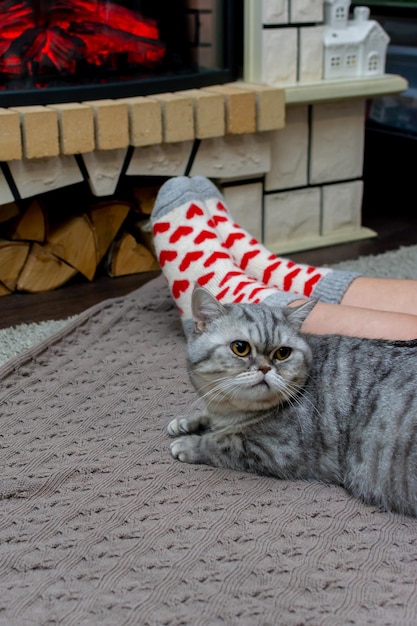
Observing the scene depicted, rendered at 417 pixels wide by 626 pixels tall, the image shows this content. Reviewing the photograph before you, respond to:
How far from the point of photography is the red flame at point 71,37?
6.83 ft

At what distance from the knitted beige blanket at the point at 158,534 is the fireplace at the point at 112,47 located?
0.84 m

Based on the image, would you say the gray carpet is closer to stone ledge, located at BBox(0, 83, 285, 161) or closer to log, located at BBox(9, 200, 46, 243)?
log, located at BBox(9, 200, 46, 243)

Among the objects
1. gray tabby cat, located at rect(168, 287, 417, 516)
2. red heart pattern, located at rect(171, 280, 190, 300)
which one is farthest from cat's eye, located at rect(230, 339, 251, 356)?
red heart pattern, located at rect(171, 280, 190, 300)

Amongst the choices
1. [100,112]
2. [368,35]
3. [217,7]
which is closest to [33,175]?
[100,112]

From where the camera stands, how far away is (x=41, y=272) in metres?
2.22

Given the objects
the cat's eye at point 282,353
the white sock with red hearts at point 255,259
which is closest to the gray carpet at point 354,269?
the white sock with red hearts at point 255,259

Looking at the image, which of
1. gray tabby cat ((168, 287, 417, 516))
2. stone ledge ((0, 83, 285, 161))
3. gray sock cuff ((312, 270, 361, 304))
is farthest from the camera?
stone ledge ((0, 83, 285, 161))

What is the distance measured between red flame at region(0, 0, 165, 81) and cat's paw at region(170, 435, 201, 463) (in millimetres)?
1130

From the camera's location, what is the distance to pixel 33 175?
210cm

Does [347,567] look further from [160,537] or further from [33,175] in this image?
[33,175]

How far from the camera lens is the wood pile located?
2.19 meters

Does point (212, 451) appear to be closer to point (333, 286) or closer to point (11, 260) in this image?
point (333, 286)

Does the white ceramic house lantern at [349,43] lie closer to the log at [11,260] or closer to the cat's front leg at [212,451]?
the log at [11,260]

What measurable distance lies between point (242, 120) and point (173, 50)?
0.86ft
